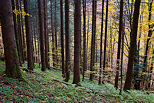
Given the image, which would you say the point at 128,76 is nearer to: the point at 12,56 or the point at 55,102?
the point at 55,102

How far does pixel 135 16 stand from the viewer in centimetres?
691

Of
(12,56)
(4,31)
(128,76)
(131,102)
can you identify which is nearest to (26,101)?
(12,56)

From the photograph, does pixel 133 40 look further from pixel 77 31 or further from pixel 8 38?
pixel 8 38

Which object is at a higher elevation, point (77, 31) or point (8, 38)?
point (77, 31)

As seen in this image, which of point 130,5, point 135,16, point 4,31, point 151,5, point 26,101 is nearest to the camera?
point 26,101

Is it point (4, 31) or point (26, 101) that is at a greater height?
point (4, 31)

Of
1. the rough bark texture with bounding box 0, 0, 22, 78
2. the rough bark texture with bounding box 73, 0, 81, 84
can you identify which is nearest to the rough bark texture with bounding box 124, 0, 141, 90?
the rough bark texture with bounding box 73, 0, 81, 84

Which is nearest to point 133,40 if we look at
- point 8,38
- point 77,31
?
point 77,31

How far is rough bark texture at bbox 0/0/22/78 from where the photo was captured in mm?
4364

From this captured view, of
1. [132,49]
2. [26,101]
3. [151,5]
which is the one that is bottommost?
[26,101]

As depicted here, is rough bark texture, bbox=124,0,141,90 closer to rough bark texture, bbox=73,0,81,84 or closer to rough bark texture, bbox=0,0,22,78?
rough bark texture, bbox=73,0,81,84

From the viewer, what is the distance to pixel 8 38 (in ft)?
14.8

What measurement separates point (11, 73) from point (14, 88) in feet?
3.29

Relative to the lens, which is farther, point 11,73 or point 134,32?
point 134,32
